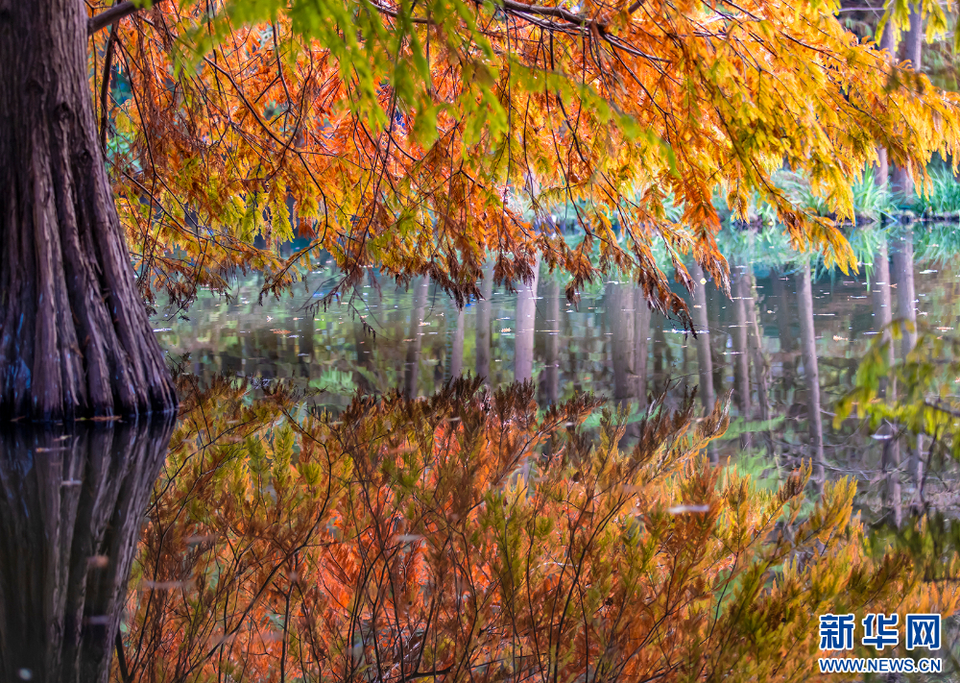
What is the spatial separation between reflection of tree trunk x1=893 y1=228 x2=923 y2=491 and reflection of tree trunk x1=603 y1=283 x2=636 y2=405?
5.19ft

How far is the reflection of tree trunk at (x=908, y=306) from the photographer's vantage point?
3375 millimetres

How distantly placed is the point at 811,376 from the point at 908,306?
386 cm

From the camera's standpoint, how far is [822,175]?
15.4 feet

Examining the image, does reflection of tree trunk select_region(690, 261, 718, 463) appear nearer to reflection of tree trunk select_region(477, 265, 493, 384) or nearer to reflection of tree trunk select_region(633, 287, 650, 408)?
reflection of tree trunk select_region(633, 287, 650, 408)

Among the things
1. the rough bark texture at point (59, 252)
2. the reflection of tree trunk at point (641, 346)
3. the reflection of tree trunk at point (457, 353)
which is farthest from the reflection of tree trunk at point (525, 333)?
the rough bark texture at point (59, 252)

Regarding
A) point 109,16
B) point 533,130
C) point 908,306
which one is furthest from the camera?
point 908,306

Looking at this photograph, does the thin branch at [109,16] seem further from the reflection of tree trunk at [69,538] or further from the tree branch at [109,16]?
the reflection of tree trunk at [69,538]

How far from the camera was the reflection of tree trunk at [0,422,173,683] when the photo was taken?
82.3 inches

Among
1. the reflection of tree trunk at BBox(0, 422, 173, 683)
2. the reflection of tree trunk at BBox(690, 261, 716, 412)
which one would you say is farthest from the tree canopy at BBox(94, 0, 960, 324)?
the reflection of tree trunk at BBox(0, 422, 173, 683)

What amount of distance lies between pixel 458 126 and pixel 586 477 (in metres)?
2.39

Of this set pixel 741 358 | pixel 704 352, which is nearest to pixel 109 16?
pixel 704 352

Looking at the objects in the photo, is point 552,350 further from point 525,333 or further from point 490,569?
point 490,569

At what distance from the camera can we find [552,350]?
7039 millimetres

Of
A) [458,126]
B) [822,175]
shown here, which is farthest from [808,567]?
[458,126]
